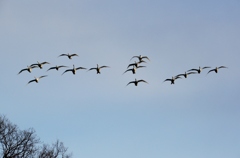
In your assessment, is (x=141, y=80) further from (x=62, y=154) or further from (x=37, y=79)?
(x=62, y=154)

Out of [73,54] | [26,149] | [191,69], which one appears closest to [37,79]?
[73,54]

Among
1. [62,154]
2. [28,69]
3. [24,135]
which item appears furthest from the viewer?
[62,154]

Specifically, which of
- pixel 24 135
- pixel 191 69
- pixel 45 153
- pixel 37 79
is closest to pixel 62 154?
pixel 45 153

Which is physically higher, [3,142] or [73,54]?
[73,54]

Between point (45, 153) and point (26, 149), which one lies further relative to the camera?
point (45, 153)

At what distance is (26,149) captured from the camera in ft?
143

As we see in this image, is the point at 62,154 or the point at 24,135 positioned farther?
the point at 62,154

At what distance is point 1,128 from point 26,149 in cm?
356

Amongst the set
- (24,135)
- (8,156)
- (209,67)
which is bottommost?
(8,156)

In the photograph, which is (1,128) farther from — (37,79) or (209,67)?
(209,67)

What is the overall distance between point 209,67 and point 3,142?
2280cm

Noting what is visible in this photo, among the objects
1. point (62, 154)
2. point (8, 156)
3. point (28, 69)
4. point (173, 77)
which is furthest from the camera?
point (62, 154)

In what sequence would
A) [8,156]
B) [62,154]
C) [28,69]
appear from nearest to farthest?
[28,69] → [8,156] → [62,154]

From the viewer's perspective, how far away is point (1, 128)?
4325cm
